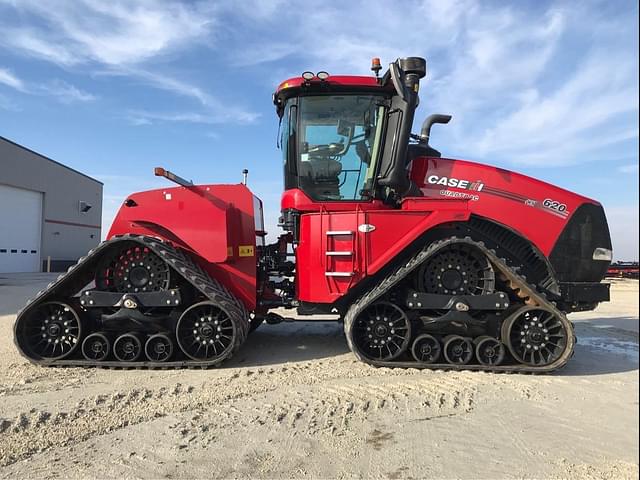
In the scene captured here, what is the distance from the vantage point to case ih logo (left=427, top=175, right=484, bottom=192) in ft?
18.1

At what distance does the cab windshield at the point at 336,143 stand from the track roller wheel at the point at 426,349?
183 cm

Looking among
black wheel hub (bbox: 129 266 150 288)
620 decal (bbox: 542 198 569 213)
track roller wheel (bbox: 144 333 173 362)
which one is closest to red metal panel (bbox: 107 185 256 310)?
black wheel hub (bbox: 129 266 150 288)

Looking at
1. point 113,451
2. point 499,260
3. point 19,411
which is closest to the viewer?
point 113,451

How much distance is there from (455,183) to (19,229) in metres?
27.0

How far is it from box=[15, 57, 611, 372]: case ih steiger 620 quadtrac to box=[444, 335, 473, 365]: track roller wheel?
0.02 meters

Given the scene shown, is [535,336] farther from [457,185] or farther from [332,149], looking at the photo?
[332,149]

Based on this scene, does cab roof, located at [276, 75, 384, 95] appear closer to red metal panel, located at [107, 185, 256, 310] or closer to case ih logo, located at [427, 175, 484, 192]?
case ih logo, located at [427, 175, 484, 192]

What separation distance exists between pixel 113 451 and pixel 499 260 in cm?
410

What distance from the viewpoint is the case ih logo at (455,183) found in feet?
18.1

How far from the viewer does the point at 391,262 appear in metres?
5.45

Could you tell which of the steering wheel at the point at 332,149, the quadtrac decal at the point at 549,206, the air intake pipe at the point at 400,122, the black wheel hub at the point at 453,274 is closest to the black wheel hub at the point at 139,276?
the steering wheel at the point at 332,149

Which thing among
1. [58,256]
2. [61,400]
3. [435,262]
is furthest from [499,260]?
[58,256]

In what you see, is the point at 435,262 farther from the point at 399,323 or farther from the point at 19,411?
the point at 19,411

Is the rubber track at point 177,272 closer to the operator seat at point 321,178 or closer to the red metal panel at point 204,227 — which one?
the red metal panel at point 204,227
